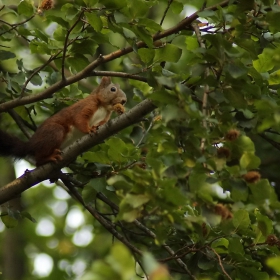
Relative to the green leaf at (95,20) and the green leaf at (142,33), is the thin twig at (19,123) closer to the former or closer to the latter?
the green leaf at (95,20)

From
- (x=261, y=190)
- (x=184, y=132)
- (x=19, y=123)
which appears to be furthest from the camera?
(x=19, y=123)

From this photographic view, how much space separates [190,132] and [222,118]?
171mm

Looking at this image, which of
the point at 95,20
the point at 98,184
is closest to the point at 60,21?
the point at 95,20

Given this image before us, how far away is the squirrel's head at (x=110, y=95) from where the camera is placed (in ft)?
14.5

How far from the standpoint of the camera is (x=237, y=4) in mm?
2799

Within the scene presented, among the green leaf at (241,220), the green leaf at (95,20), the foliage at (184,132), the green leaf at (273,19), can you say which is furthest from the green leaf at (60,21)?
the green leaf at (241,220)

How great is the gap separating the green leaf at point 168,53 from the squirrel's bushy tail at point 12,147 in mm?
1166

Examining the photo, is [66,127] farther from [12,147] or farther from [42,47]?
[42,47]

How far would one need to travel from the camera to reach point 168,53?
122 inches


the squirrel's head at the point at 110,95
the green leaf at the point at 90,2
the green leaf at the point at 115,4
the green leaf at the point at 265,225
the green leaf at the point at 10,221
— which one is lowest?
the green leaf at the point at 10,221

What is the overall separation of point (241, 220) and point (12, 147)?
163cm

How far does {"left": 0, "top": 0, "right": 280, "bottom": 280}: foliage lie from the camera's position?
7.21ft

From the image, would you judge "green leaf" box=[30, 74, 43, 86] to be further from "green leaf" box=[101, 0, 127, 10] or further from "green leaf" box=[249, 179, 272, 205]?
"green leaf" box=[249, 179, 272, 205]

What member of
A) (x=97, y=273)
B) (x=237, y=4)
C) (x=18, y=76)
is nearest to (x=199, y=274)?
(x=237, y=4)
